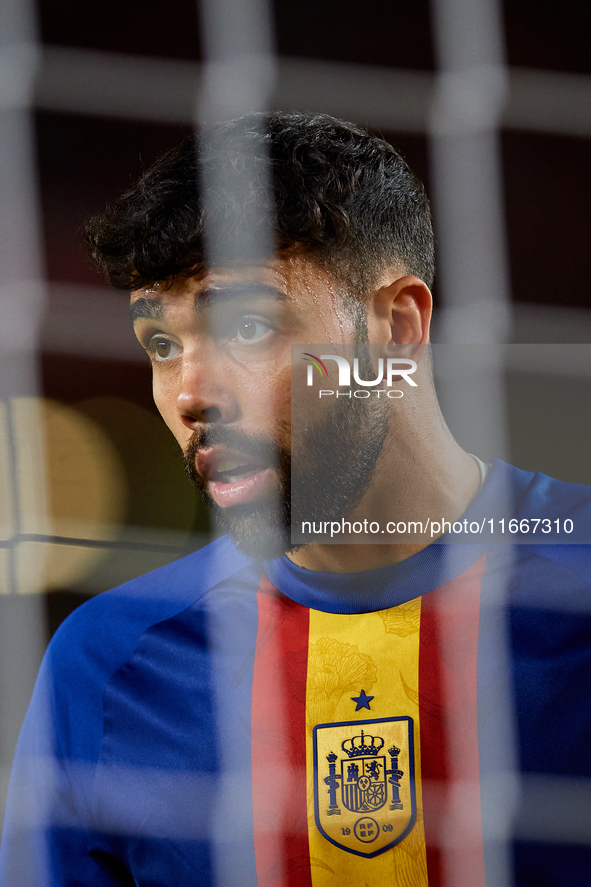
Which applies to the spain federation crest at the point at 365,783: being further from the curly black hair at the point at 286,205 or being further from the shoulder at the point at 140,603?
the curly black hair at the point at 286,205

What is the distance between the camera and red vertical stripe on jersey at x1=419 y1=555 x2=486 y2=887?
0.40 m

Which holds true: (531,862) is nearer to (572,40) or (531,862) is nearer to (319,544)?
(319,544)

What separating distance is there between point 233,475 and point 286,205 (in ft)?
0.57

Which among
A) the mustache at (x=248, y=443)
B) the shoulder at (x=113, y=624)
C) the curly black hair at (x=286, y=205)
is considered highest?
the curly black hair at (x=286, y=205)

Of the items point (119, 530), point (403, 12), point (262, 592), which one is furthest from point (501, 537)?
point (403, 12)

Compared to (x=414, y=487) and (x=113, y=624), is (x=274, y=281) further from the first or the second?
(x=113, y=624)

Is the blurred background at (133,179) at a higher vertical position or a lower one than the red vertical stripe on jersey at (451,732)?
higher

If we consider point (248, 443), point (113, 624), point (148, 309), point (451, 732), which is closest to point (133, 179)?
point (148, 309)

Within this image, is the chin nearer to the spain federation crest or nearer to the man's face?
the man's face

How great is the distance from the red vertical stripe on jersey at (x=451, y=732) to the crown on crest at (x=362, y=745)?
28 millimetres

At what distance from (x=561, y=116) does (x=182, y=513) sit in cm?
39

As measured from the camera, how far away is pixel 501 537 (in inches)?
17.2

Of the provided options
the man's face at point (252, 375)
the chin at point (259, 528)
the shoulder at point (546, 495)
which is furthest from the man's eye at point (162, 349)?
the shoulder at point (546, 495)

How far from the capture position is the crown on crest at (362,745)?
0.41 metres
